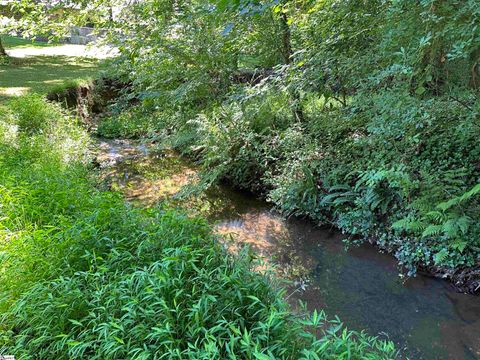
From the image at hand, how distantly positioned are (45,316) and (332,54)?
17.1 ft

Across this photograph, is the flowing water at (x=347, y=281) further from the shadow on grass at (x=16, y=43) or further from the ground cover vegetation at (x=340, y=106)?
the shadow on grass at (x=16, y=43)

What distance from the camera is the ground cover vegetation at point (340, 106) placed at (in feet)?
14.0

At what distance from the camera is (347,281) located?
4.64m

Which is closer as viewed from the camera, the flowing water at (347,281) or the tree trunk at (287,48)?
the flowing water at (347,281)

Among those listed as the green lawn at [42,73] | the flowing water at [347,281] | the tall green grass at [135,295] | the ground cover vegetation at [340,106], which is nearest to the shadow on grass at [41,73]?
the green lawn at [42,73]

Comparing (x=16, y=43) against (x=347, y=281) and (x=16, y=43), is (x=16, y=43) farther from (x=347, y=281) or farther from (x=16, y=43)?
(x=347, y=281)

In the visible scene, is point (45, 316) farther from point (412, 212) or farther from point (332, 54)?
point (332, 54)

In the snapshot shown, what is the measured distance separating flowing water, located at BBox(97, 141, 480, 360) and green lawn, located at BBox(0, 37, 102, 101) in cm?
436

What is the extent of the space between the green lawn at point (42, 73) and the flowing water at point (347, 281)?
4.36 meters

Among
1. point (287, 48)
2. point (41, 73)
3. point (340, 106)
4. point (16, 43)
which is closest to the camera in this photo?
point (340, 106)

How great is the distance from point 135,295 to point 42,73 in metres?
12.4

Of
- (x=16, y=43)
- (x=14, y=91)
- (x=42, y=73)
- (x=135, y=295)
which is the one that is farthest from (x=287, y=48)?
(x=16, y=43)

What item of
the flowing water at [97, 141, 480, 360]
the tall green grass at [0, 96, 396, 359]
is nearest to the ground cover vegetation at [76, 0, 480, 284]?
the flowing water at [97, 141, 480, 360]

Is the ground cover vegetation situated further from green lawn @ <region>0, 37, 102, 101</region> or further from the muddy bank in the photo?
green lawn @ <region>0, 37, 102, 101</region>
